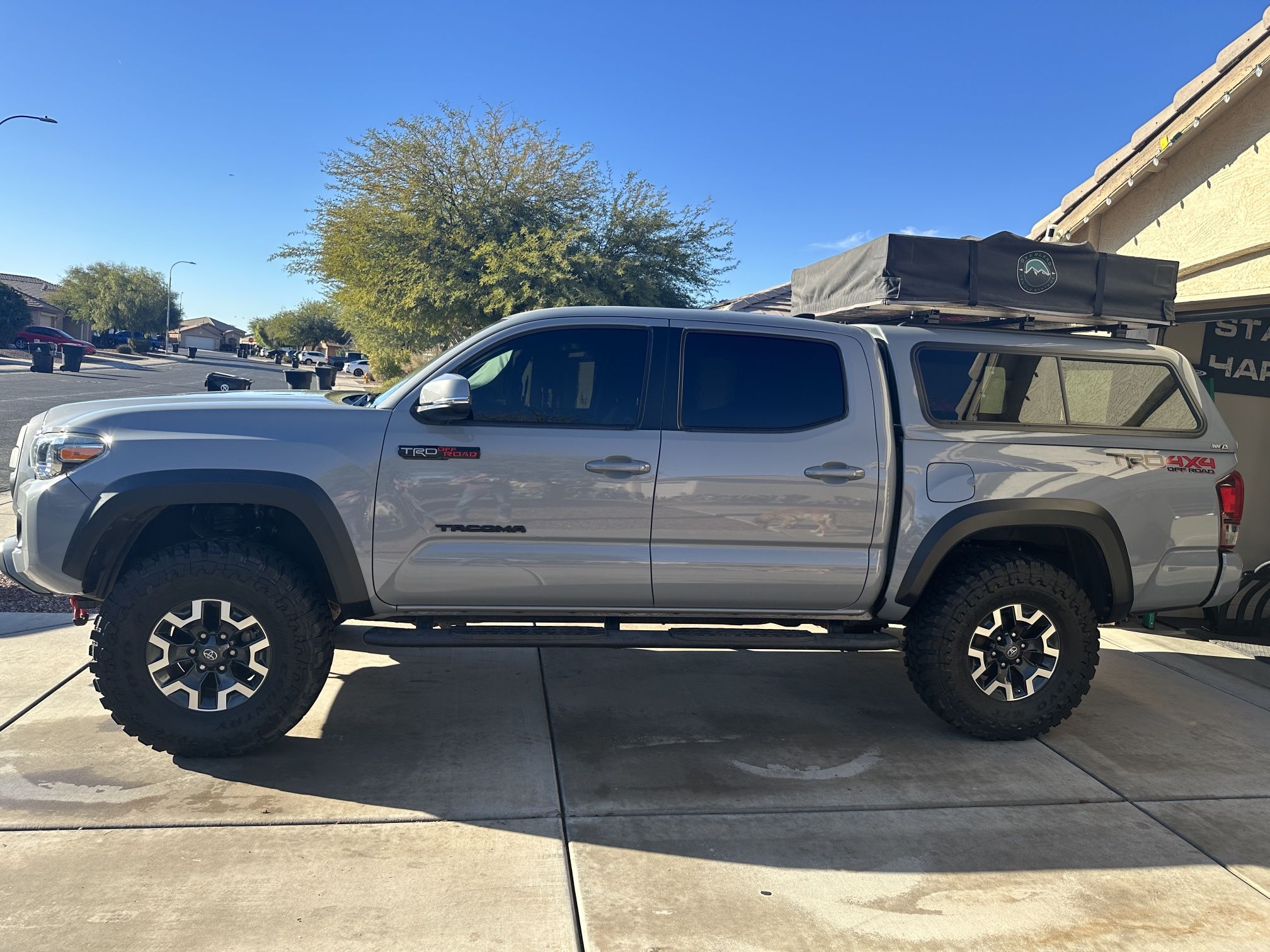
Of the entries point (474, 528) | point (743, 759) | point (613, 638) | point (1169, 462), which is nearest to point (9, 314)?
point (474, 528)

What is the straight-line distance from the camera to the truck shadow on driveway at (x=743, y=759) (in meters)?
3.80

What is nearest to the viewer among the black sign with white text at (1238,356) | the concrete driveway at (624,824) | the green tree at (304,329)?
the concrete driveway at (624,824)

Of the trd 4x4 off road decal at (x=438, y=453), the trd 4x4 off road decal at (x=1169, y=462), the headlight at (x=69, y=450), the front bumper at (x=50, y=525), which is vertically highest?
the trd 4x4 off road decal at (x=1169, y=462)

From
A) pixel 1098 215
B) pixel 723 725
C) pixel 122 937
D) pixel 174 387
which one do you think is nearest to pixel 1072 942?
pixel 723 725

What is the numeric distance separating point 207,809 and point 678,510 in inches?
90.7

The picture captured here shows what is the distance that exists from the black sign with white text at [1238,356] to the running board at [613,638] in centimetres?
555

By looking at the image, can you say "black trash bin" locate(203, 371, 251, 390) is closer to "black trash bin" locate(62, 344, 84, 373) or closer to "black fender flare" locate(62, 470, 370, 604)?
"black fender flare" locate(62, 470, 370, 604)

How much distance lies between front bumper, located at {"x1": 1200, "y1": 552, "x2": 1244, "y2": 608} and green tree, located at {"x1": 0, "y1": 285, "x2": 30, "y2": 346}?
2598 inches

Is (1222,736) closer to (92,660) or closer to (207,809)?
(207,809)

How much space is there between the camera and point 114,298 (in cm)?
8688

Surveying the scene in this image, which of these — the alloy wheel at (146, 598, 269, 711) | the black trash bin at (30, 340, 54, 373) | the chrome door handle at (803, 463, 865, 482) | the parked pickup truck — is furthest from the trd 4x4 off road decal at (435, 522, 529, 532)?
the black trash bin at (30, 340, 54, 373)

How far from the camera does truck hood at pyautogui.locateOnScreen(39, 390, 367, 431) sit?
13.4 feet

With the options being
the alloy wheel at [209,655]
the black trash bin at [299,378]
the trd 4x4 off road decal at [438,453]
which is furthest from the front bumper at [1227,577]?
the black trash bin at [299,378]

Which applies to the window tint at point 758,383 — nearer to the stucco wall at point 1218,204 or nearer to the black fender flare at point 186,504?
the black fender flare at point 186,504
